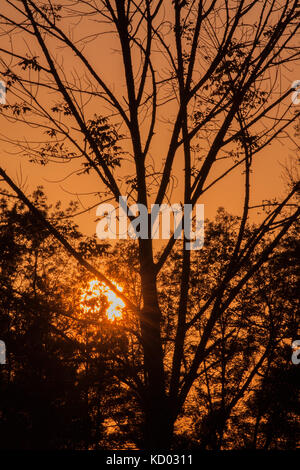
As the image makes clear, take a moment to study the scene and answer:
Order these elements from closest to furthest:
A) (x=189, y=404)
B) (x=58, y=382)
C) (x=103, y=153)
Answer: (x=103, y=153) < (x=58, y=382) < (x=189, y=404)

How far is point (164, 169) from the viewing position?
8.13 meters

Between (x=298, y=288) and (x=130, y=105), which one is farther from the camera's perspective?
(x=298, y=288)

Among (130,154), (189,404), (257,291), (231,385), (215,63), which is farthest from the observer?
(189,404)

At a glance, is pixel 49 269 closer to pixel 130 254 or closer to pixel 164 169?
pixel 130 254

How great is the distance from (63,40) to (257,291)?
599 inches

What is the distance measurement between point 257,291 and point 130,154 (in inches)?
536

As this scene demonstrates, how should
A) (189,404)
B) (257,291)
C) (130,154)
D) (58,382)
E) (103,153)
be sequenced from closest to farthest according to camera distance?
(130,154) < (103,153) < (58,382) < (257,291) < (189,404)

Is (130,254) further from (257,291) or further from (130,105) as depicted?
(130,105)

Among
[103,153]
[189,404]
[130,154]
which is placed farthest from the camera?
[189,404]

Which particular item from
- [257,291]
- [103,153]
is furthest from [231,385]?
[103,153]
